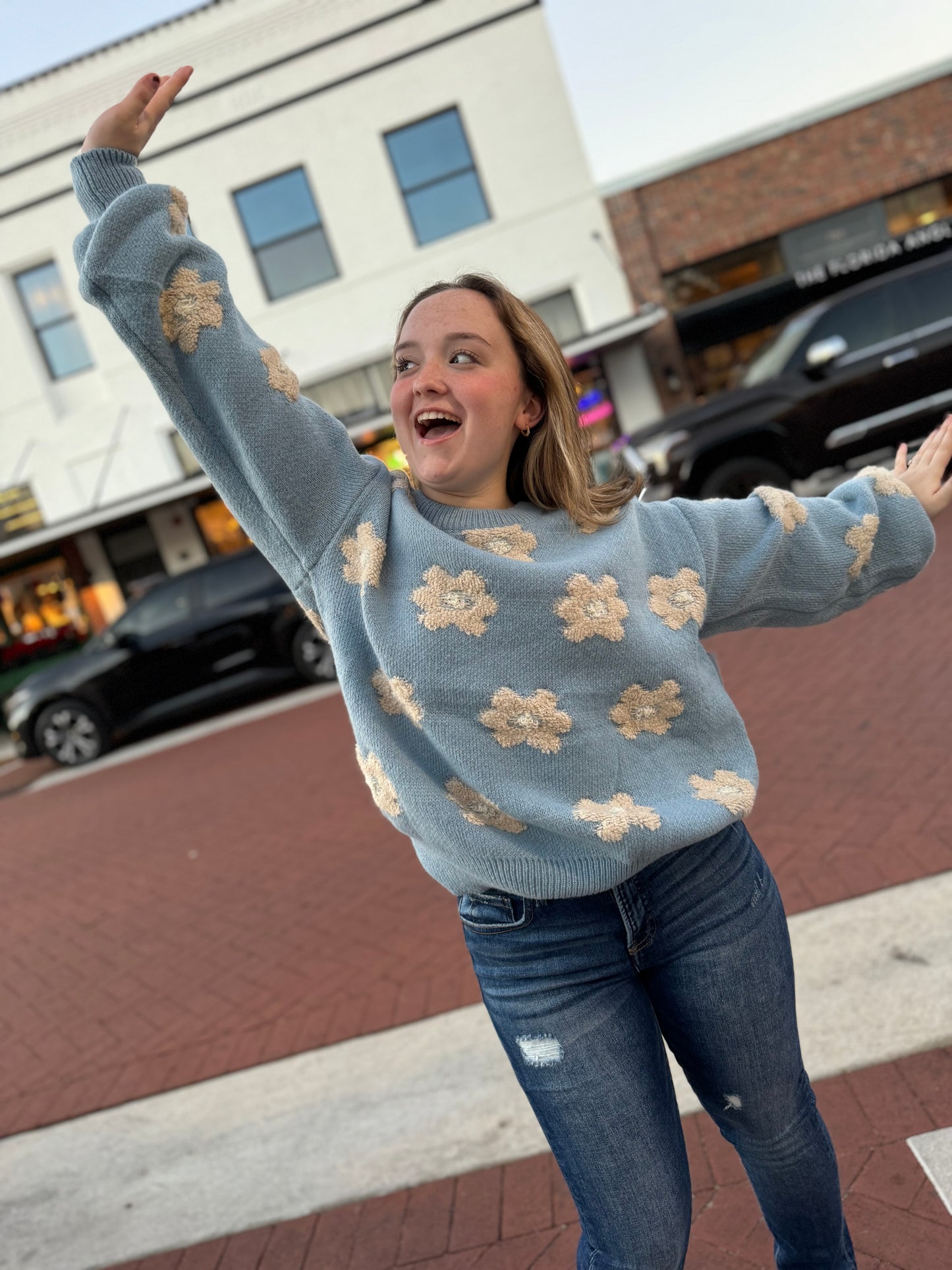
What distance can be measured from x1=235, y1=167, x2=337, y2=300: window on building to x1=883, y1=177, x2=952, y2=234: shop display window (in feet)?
28.1

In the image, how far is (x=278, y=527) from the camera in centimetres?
146

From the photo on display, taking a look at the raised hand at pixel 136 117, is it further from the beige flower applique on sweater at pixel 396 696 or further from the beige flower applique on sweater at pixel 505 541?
the beige flower applique on sweater at pixel 396 696

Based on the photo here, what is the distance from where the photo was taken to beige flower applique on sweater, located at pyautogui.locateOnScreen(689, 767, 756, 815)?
148 cm

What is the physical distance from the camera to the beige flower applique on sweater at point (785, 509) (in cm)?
167

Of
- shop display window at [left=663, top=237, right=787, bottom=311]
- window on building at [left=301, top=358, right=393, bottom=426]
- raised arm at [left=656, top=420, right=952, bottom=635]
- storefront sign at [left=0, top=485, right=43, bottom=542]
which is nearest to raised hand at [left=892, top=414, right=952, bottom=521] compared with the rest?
raised arm at [left=656, top=420, right=952, bottom=635]

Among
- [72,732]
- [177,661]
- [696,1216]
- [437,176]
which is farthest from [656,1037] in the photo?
[437,176]

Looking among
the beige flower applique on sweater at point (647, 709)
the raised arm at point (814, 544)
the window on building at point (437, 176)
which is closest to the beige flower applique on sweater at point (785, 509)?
the raised arm at point (814, 544)

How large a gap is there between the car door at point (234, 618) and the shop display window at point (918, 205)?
446 inches

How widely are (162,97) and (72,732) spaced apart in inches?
376

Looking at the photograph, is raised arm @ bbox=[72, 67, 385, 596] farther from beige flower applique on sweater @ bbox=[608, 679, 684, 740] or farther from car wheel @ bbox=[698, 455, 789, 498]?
car wheel @ bbox=[698, 455, 789, 498]

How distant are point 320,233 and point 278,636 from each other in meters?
7.94

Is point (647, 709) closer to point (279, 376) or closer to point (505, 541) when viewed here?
point (505, 541)

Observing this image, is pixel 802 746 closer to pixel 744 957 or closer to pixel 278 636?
pixel 744 957

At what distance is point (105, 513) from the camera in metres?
14.6
